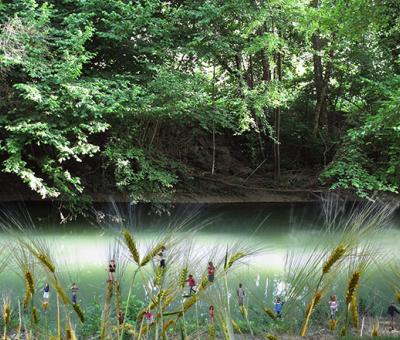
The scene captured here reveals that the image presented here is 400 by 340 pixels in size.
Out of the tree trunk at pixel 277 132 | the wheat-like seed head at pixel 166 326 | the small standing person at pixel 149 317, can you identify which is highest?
the tree trunk at pixel 277 132

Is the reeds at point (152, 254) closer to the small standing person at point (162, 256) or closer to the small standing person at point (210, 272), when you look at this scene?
the small standing person at point (162, 256)

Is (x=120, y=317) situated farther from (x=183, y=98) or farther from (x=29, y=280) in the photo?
(x=183, y=98)

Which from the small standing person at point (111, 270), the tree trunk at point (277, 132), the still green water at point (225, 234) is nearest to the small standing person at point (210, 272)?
the small standing person at point (111, 270)

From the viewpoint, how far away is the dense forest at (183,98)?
10.2 metres

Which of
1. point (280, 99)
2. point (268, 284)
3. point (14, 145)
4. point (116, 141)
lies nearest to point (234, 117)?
point (280, 99)

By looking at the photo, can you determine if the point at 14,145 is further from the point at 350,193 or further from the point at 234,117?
the point at 350,193

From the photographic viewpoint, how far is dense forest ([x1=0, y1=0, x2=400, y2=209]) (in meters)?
10.2

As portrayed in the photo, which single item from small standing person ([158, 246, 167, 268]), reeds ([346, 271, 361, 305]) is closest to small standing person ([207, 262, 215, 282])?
small standing person ([158, 246, 167, 268])

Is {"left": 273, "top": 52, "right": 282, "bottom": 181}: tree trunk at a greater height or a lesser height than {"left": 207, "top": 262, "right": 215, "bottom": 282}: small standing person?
greater

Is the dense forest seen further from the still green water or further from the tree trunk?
the still green water

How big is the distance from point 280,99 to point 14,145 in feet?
21.8

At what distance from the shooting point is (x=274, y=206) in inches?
581

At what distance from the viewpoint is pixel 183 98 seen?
Result: 11766 millimetres

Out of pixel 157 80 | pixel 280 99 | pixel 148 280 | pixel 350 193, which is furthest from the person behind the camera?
pixel 350 193
